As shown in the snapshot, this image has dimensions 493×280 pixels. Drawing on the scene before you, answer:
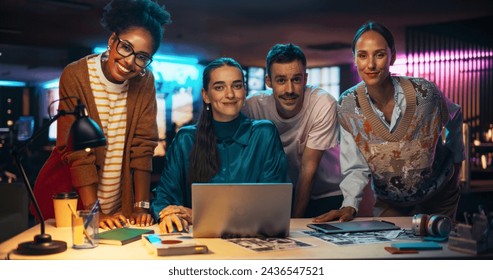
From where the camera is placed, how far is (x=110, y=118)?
2.54m

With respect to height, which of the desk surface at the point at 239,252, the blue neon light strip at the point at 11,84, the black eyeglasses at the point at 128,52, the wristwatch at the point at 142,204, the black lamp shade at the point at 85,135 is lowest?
the desk surface at the point at 239,252

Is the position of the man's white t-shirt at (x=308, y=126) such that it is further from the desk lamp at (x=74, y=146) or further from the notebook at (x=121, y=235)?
the desk lamp at (x=74, y=146)

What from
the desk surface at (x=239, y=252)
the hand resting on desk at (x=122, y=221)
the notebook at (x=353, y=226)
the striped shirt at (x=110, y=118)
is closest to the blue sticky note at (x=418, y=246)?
the desk surface at (x=239, y=252)

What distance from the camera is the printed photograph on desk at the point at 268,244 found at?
1.84 meters

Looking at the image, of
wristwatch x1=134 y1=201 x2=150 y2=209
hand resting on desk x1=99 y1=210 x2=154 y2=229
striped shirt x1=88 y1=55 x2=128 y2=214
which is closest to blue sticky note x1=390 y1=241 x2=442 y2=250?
hand resting on desk x1=99 y1=210 x2=154 y2=229

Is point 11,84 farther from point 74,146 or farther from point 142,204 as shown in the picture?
point 74,146

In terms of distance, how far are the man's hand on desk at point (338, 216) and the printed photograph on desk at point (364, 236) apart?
199mm

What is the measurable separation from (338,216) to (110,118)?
1038mm

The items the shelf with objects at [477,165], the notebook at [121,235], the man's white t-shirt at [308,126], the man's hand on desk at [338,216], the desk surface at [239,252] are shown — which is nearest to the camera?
the desk surface at [239,252]

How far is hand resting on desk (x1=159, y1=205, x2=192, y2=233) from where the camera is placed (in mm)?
2091

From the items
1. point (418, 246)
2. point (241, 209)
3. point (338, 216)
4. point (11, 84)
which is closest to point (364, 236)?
point (418, 246)

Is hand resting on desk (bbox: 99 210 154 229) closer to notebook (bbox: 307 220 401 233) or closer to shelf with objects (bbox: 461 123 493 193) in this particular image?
notebook (bbox: 307 220 401 233)
